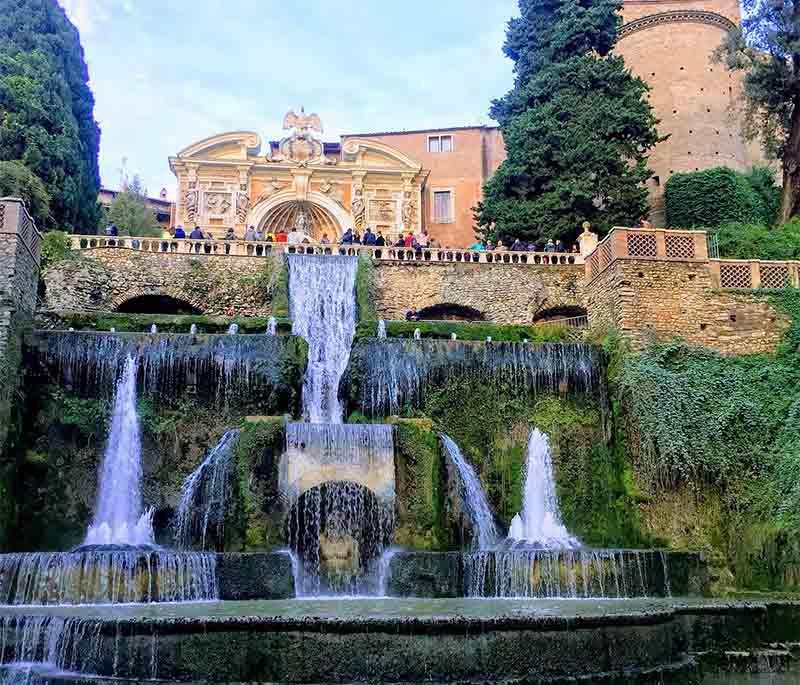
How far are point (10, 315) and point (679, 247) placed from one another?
42.7 ft

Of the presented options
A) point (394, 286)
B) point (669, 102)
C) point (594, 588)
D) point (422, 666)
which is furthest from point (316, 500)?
point (669, 102)

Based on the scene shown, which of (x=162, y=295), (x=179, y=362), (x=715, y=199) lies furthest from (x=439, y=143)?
(x=179, y=362)

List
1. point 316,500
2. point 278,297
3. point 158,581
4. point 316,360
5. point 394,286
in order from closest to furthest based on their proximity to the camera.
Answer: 1. point 158,581
2. point 316,500
3. point 316,360
4. point 278,297
5. point 394,286

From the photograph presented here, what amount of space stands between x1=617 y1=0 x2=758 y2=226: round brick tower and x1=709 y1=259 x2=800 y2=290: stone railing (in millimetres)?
16167

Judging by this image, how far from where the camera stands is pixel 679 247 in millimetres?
19562

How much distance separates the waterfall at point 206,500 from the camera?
48.1ft

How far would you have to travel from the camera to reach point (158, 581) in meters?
11.3

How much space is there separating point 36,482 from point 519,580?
28.7 ft

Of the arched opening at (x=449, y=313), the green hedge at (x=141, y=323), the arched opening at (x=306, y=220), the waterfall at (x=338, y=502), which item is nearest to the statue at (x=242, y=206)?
the arched opening at (x=306, y=220)

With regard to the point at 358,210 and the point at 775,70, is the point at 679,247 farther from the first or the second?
the point at 358,210

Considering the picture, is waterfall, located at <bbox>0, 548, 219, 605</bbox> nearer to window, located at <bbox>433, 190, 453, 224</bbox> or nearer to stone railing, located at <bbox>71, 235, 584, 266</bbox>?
stone railing, located at <bbox>71, 235, 584, 266</bbox>

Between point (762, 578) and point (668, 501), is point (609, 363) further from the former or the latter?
point (762, 578)

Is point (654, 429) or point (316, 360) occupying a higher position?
point (316, 360)

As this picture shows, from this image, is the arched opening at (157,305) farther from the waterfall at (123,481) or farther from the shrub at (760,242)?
the shrub at (760,242)
